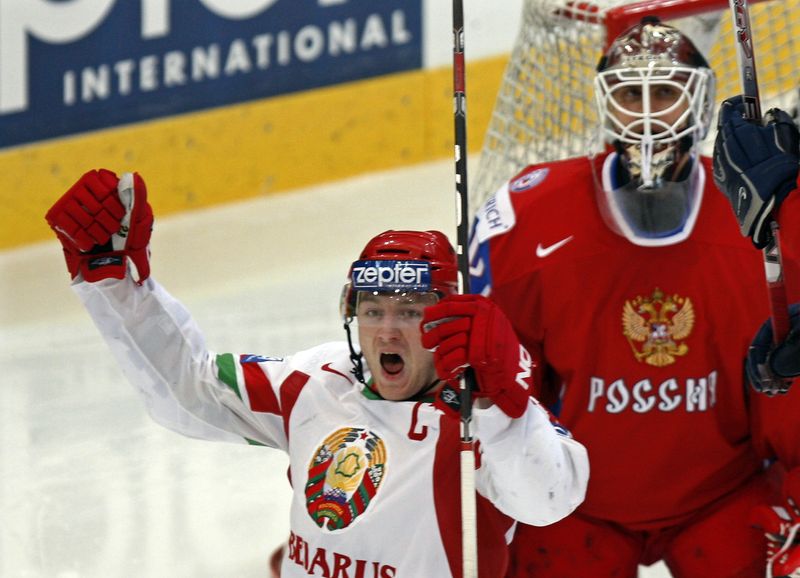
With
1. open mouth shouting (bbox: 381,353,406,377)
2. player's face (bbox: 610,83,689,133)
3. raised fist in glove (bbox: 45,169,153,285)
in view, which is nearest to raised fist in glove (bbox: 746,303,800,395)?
player's face (bbox: 610,83,689,133)

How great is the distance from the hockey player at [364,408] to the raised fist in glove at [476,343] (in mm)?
82

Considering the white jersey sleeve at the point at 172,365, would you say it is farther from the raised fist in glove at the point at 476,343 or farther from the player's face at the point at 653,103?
the player's face at the point at 653,103

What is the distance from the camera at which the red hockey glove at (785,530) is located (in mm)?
2320

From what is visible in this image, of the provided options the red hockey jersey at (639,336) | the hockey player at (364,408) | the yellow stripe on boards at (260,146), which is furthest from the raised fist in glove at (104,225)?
the yellow stripe on boards at (260,146)

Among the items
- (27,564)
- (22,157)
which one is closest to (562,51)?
(27,564)

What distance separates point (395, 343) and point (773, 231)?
56cm

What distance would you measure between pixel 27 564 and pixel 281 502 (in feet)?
1.99

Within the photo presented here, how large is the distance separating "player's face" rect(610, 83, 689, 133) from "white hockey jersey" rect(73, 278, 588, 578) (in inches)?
22.7

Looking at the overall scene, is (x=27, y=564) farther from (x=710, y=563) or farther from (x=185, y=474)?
(x=710, y=563)

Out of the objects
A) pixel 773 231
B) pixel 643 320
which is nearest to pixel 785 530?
pixel 643 320

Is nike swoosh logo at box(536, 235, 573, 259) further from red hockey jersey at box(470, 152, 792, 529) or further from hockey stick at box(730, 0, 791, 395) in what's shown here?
hockey stick at box(730, 0, 791, 395)

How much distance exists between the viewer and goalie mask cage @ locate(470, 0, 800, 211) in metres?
2.96

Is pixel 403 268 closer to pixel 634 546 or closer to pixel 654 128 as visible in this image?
pixel 654 128

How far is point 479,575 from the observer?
2150 mm
